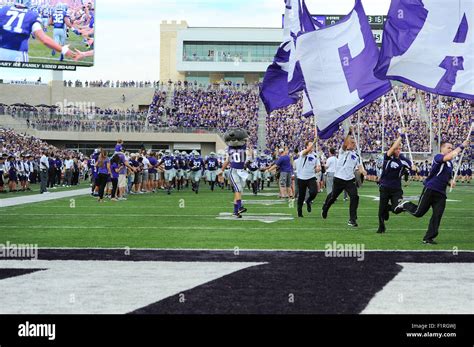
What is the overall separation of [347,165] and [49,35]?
131ft

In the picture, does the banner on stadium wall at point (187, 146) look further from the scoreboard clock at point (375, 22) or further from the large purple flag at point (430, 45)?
the large purple flag at point (430, 45)

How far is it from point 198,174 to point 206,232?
18.5m

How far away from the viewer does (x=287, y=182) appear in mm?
26719

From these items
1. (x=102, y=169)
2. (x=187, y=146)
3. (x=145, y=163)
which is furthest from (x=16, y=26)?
(x=102, y=169)

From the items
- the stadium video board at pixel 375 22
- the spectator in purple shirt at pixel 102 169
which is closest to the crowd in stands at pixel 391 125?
the stadium video board at pixel 375 22

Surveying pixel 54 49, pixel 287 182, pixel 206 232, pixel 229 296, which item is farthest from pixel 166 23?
pixel 229 296

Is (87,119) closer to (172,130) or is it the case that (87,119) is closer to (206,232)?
(172,130)

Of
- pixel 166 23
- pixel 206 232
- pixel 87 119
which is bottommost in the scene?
pixel 206 232

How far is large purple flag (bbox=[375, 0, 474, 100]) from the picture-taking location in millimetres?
15422

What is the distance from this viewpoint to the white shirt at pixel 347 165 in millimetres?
16109

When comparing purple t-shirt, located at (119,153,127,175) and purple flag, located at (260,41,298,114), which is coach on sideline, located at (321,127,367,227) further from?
purple t-shirt, located at (119,153,127,175)

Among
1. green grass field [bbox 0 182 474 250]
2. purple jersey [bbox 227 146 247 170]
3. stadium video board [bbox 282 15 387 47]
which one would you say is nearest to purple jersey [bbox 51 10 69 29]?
green grass field [bbox 0 182 474 250]

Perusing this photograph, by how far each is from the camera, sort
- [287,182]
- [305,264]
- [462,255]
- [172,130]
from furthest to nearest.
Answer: [172,130], [287,182], [462,255], [305,264]

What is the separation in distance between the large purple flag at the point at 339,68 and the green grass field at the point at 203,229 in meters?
2.57
